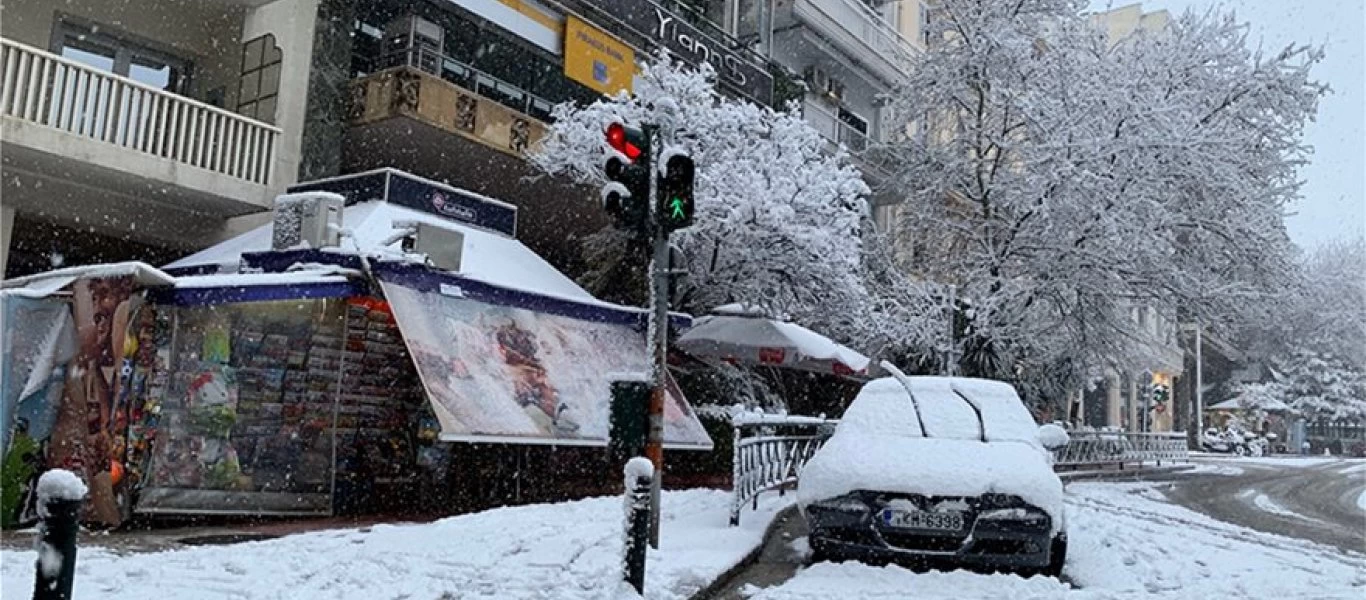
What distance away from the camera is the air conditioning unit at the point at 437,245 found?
10.9 meters

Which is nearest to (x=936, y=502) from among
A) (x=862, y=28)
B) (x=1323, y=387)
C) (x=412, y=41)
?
(x=412, y=41)

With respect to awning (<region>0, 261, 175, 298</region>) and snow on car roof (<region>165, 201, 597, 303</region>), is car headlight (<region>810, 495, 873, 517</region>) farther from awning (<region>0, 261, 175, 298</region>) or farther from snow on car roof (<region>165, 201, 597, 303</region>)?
awning (<region>0, 261, 175, 298</region>)

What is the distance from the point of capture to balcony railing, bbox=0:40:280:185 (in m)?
12.1

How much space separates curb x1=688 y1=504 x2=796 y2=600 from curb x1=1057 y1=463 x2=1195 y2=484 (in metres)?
12.7

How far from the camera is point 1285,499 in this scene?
64.8 ft

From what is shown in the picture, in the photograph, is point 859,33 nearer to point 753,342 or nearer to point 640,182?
point 753,342

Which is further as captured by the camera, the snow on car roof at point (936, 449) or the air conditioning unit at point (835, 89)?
the air conditioning unit at point (835, 89)

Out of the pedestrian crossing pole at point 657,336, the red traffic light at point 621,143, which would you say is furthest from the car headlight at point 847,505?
the red traffic light at point 621,143

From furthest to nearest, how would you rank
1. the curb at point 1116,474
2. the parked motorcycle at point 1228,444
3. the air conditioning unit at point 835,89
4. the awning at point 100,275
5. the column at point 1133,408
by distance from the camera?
the parked motorcycle at point 1228,444 < the column at point 1133,408 < the air conditioning unit at point 835,89 < the curb at point 1116,474 < the awning at point 100,275

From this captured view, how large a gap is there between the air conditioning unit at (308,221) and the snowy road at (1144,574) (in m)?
6.23

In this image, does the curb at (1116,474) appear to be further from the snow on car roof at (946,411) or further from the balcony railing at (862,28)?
the snow on car roof at (946,411)

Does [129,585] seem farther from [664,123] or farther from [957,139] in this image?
[957,139]

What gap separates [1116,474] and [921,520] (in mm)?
19746

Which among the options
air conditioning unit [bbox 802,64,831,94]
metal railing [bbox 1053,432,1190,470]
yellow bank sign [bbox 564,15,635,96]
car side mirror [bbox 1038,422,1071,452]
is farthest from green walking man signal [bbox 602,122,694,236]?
air conditioning unit [bbox 802,64,831,94]
